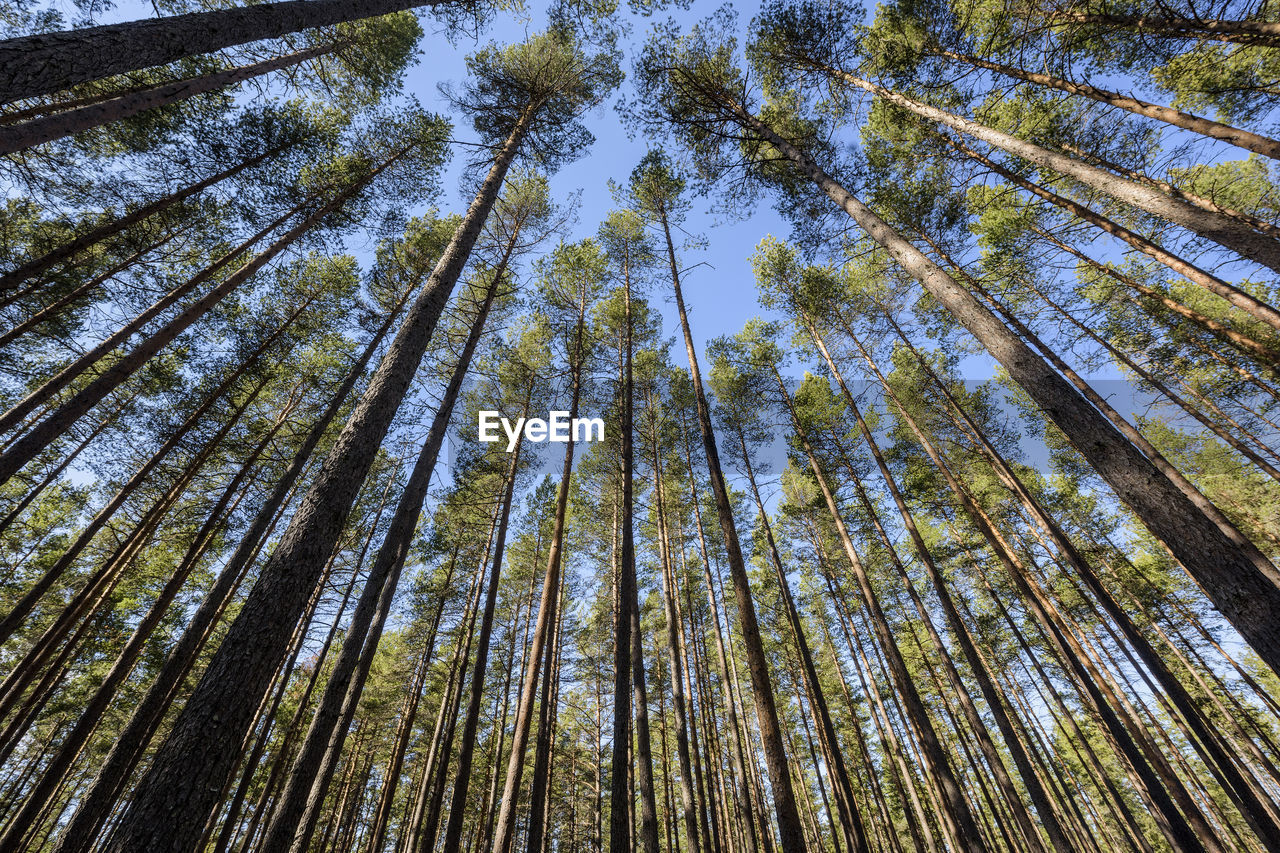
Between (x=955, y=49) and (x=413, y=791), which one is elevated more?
(x=955, y=49)

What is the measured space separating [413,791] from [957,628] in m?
22.4

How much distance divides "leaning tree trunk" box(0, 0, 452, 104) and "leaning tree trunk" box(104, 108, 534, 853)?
2.75 m

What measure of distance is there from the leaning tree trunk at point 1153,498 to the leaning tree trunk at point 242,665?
577cm

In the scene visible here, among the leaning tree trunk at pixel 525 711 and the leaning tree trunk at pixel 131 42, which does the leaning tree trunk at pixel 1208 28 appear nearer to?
the leaning tree trunk at pixel 131 42

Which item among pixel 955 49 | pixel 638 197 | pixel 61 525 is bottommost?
pixel 61 525

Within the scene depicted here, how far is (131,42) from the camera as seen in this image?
326 centimetres

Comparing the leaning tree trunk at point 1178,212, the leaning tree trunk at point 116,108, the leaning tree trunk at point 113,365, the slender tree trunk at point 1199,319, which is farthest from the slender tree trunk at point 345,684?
the slender tree trunk at point 1199,319

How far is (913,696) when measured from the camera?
874 centimetres

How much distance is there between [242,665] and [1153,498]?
6.17m

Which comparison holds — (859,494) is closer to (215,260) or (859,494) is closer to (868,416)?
(868,416)

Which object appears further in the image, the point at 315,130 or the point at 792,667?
the point at 792,667

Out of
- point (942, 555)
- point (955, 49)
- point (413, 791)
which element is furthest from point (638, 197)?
point (413, 791)

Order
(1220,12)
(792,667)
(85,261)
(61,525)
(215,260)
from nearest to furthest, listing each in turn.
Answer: (1220,12) < (85,261) < (215,260) < (61,525) < (792,667)

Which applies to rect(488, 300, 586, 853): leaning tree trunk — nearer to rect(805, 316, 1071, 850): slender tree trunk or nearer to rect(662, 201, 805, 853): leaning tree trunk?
rect(662, 201, 805, 853): leaning tree trunk
